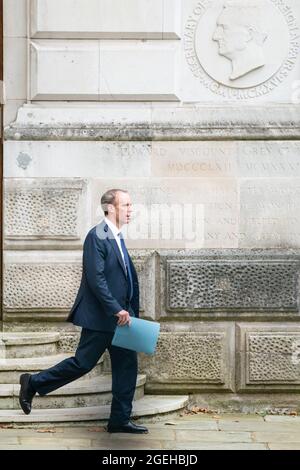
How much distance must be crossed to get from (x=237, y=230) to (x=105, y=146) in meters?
1.26

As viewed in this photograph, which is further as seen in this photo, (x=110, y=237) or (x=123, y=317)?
(x=110, y=237)

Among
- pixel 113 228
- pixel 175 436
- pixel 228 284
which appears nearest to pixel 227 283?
pixel 228 284

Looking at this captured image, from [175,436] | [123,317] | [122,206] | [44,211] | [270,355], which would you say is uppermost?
[122,206]

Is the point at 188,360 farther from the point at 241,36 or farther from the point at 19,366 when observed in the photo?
the point at 241,36

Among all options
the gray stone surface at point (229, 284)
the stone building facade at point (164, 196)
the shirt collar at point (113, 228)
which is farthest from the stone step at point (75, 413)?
the shirt collar at point (113, 228)

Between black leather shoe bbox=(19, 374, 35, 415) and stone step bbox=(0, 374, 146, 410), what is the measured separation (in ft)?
0.93

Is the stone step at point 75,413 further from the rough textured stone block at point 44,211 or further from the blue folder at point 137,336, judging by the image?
the rough textured stone block at point 44,211

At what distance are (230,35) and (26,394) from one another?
3383 millimetres

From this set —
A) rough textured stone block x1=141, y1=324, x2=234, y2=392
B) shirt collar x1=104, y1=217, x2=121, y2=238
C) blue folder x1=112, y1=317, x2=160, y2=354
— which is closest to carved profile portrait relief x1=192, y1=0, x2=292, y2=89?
shirt collar x1=104, y1=217, x2=121, y2=238

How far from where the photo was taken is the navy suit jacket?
8531mm

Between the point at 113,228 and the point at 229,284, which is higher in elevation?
the point at 113,228

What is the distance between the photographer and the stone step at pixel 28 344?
9.44 m

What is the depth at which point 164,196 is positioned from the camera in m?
9.80
